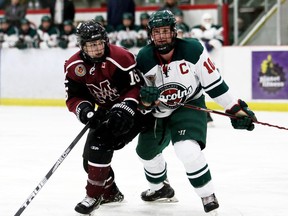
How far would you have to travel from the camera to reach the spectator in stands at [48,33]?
10344mm

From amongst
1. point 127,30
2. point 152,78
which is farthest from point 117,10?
point 152,78

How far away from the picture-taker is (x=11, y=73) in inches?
413

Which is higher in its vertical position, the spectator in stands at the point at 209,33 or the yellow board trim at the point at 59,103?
the spectator in stands at the point at 209,33

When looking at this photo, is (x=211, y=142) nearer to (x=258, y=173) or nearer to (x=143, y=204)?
(x=258, y=173)

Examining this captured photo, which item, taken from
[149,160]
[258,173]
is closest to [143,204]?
[149,160]

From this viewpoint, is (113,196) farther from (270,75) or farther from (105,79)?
(270,75)

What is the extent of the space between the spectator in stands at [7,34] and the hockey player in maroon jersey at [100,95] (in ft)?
23.0

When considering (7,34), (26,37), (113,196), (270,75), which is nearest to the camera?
(113,196)

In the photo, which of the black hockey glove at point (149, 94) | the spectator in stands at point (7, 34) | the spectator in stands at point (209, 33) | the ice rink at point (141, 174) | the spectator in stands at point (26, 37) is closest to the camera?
the black hockey glove at point (149, 94)

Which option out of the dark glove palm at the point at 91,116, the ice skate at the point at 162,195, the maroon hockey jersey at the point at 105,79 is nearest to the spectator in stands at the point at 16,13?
the ice skate at the point at 162,195

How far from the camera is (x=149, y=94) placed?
362 cm

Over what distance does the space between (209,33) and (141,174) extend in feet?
14.8

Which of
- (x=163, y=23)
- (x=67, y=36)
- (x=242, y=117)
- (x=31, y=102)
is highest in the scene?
(x=163, y=23)

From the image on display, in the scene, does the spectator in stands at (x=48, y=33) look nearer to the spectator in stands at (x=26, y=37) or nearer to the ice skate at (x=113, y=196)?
the spectator in stands at (x=26, y=37)
